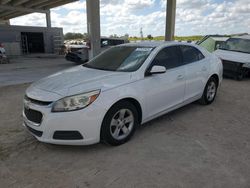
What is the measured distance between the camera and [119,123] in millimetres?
3529

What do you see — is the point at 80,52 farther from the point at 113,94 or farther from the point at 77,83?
the point at 113,94

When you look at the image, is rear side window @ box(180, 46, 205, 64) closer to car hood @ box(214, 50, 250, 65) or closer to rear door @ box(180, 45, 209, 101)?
rear door @ box(180, 45, 209, 101)

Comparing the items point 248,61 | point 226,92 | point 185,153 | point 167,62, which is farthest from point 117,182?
point 248,61

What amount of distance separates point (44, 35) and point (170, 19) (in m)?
14.6

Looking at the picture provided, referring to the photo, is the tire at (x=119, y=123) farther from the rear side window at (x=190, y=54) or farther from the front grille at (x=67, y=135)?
the rear side window at (x=190, y=54)

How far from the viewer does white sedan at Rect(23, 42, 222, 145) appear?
3.11m

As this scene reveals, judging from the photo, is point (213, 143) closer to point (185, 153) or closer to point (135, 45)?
point (185, 153)

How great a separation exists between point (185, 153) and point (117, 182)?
3.78 ft

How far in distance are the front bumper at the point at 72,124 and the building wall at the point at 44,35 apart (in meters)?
21.4

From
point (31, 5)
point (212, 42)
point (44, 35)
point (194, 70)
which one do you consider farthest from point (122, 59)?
point (31, 5)

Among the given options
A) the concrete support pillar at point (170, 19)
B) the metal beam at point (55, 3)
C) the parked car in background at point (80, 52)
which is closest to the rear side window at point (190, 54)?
the parked car in background at point (80, 52)

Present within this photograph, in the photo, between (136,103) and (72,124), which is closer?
(72,124)

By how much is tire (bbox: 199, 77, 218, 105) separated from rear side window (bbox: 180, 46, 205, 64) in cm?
66

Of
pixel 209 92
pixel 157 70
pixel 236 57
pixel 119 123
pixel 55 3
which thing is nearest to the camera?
pixel 119 123
